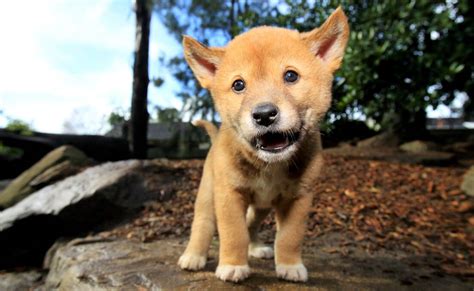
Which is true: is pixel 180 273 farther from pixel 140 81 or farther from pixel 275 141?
pixel 140 81

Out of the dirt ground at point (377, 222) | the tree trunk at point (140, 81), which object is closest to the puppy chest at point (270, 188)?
the dirt ground at point (377, 222)

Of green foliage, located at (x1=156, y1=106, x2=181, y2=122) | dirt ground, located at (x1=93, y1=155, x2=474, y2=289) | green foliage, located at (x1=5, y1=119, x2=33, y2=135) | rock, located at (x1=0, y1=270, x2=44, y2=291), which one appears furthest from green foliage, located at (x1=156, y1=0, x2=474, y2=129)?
green foliage, located at (x1=156, y1=106, x2=181, y2=122)

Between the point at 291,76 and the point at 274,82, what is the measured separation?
0.13 m

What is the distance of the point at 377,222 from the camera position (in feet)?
18.9

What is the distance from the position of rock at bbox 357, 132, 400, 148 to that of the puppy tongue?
881 cm

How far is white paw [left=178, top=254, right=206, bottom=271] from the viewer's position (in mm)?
3484

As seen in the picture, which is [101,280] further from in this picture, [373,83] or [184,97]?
[184,97]

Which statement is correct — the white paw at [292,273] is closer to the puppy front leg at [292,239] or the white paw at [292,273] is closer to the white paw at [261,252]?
the puppy front leg at [292,239]

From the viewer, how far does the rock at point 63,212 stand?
234 inches

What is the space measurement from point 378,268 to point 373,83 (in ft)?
9.97

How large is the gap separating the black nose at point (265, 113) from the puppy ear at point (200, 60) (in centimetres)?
76

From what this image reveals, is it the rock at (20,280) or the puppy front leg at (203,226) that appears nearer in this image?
the puppy front leg at (203,226)

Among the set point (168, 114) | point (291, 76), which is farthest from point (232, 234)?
point (168, 114)

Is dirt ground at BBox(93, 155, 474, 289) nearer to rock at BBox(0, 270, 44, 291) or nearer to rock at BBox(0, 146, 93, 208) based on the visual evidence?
rock at BBox(0, 270, 44, 291)
